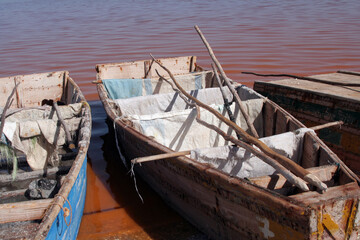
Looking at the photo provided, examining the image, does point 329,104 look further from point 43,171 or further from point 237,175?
point 43,171

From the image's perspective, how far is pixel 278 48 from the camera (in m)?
11.3

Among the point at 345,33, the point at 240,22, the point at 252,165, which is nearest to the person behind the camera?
the point at 252,165

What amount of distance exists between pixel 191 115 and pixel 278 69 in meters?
5.65

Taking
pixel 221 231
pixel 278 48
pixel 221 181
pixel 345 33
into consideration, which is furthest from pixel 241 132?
pixel 345 33

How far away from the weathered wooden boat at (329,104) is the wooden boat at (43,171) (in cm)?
281

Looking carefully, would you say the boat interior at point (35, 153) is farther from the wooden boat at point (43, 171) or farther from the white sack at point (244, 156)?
the white sack at point (244, 156)

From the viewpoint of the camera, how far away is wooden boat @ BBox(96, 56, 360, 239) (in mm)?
2533

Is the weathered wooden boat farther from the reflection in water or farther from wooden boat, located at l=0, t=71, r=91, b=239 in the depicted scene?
the reflection in water

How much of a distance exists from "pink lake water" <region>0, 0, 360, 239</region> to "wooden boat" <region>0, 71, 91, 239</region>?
0.64 meters

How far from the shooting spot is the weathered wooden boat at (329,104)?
4.24 m

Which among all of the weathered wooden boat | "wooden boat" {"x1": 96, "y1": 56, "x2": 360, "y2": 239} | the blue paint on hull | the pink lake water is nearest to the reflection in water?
the pink lake water

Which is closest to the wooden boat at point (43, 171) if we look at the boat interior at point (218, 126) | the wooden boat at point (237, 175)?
the wooden boat at point (237, 175)

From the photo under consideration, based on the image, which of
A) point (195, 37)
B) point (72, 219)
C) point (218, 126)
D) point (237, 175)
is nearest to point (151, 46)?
point (195, 37)

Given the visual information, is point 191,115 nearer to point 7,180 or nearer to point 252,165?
point 252,165
